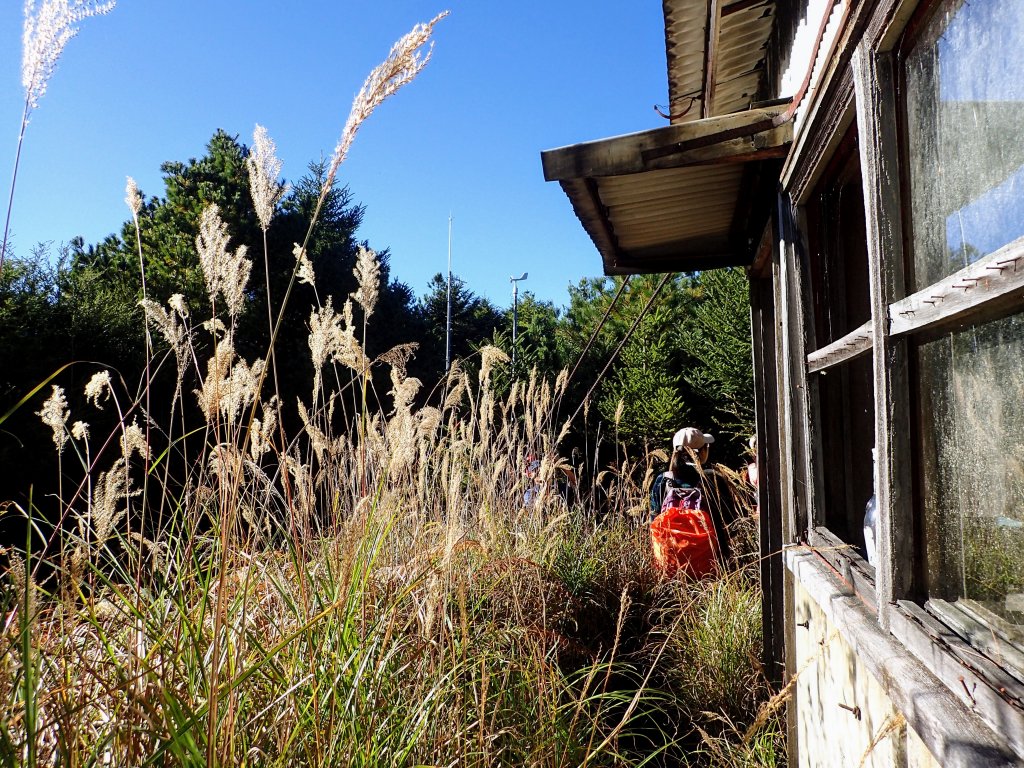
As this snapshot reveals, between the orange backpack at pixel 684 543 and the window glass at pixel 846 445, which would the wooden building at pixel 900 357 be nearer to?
the window glass at pixel 846 445

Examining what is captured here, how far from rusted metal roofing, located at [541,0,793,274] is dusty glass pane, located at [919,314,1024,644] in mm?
1347

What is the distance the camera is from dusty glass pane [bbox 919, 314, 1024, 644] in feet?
3.15

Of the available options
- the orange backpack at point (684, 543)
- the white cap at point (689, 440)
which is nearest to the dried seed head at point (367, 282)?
the orange backpack at point (684, 543)

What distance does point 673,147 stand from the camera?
242 cm

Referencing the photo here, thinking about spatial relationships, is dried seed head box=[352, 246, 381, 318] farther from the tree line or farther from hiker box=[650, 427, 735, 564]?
the tree line

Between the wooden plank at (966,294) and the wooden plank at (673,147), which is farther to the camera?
the wooden plank at (673,147)

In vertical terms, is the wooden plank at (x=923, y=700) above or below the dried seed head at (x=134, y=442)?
below

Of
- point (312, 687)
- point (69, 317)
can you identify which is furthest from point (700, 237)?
point (69, 317)

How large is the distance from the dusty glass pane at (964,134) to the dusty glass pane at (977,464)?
0.14m

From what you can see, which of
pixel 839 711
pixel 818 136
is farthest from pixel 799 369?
pixel 839 711

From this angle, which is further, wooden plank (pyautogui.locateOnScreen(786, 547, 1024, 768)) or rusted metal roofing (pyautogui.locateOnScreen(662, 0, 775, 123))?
rusted metal roofing (pyautogui.locateOnScreen(662, 0, 775, 123))

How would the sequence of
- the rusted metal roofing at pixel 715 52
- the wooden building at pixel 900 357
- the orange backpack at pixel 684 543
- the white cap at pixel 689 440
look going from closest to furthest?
the wooden building at pixel 900 357
the rusted metal roofing at pixel 715 52
the orange backpack at pixel 684 543
the white cap at pixel 689 440

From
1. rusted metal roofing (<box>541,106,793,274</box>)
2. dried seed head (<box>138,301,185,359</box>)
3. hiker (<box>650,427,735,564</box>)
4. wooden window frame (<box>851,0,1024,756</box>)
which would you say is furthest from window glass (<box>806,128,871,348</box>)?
hiker (<box>650,427,735,564</box>)

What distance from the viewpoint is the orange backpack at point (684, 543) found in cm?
408
